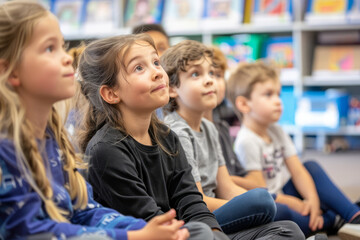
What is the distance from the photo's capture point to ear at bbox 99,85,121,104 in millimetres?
1409

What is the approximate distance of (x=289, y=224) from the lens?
1431 millimetres

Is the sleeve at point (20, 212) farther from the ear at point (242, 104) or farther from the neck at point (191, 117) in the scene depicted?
the ear at point (242, 104)

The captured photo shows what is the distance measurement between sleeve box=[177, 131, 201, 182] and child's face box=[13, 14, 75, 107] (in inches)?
25.0

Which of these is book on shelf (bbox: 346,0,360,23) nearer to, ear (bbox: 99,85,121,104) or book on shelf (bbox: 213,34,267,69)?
book on shelf (bbox: 213,34,267,69)

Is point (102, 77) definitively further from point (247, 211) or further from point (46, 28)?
point (247, 211)

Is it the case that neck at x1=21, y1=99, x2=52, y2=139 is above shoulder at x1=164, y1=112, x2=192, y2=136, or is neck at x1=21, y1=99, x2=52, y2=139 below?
above

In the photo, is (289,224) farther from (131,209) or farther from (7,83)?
(7,83)

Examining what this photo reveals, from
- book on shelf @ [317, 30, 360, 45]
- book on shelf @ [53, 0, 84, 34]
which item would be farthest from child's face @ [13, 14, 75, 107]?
book on shelf @ [53, 0, 84, 34]

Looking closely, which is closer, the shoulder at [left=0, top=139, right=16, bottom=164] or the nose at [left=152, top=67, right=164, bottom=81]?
the shoulder at [left=0, top=139, right=16, bottom=164]

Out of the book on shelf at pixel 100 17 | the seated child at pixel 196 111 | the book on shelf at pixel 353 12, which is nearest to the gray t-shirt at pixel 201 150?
the seated child at pixel 196 111

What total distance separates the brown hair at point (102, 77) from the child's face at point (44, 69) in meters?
0.34

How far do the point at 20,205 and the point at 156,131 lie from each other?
55 cm

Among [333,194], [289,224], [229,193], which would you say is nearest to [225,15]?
[333,194]

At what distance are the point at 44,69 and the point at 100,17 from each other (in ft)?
11.6
